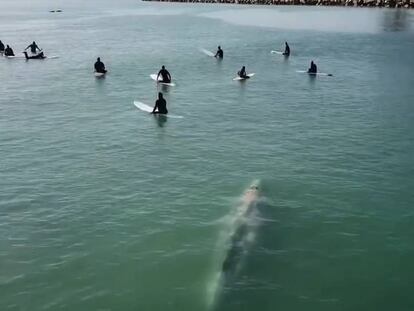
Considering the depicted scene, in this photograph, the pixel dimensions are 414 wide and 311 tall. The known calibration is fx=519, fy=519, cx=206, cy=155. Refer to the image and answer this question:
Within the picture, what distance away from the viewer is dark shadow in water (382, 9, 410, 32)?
110 meters

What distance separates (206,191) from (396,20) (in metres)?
114

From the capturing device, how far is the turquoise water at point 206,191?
63.6ft

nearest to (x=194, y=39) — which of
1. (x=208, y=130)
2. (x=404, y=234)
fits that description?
(x=208, y=130)

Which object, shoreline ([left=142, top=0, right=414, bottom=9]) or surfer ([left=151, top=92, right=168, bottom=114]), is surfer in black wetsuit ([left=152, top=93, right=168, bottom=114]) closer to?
surfer ([left=151, top=92, right=168, bottom=114])

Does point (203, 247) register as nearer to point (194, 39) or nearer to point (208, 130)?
point (208, 130)

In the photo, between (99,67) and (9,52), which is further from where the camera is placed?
(9,52)

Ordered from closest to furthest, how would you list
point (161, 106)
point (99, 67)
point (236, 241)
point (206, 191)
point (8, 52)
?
point (236, 241) < point (206, 191) < point (161, 106) < point (99, 67) < point (8, 52)

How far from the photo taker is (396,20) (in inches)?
4966

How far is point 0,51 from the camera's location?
256 ft

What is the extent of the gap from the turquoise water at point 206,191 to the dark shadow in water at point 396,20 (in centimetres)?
5378

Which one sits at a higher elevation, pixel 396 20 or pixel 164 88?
pixel 396 20

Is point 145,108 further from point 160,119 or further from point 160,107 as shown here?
point 160,119

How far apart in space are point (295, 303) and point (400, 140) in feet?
70.7

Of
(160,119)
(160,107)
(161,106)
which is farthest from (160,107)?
(160,119)
